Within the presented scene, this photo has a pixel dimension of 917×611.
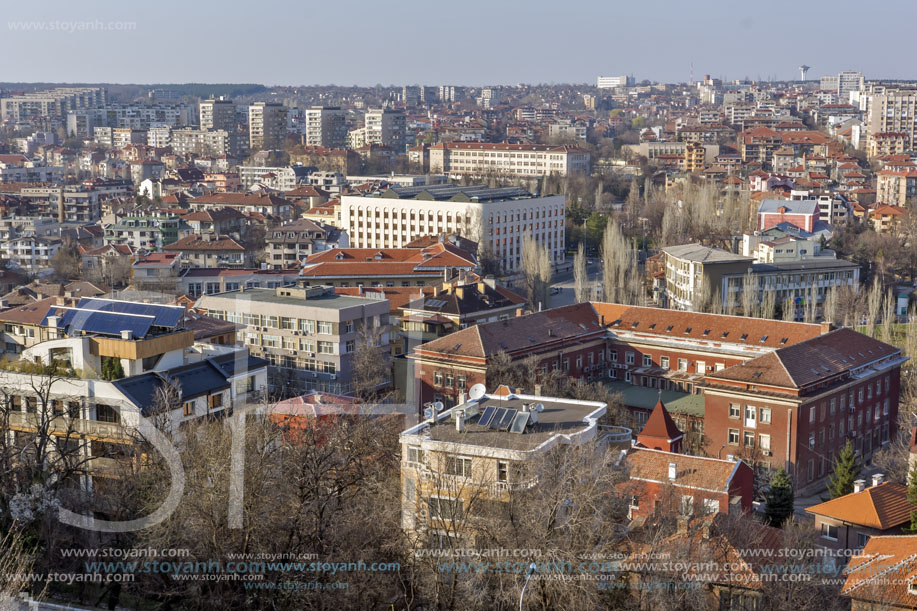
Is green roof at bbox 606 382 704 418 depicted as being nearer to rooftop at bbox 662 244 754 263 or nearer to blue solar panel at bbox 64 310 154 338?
rooftop at bbox 662 244 754 263

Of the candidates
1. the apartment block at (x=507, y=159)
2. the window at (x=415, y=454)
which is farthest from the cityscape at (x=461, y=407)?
the apartment block at (x=507, y=159)

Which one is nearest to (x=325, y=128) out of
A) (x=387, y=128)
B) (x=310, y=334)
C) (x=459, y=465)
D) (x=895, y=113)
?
(x=387, y=128)

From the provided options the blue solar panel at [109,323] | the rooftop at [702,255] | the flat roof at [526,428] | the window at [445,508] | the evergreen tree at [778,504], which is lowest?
the evergreen tree at [778,504]

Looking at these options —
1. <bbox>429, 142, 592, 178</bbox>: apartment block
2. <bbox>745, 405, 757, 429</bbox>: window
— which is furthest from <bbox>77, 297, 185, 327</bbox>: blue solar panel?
<bbox>429, 142, 592, 178</bbox>: apartment block

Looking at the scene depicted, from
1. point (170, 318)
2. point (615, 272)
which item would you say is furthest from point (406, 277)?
point (170, 318)

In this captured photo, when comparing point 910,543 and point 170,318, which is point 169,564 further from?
point 910,543

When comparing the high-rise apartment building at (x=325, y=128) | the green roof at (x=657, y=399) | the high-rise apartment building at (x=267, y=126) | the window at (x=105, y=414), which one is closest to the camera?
the window at (x=105, y=414)

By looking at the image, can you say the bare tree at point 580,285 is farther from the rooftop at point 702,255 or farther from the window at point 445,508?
the window at point 445,508
